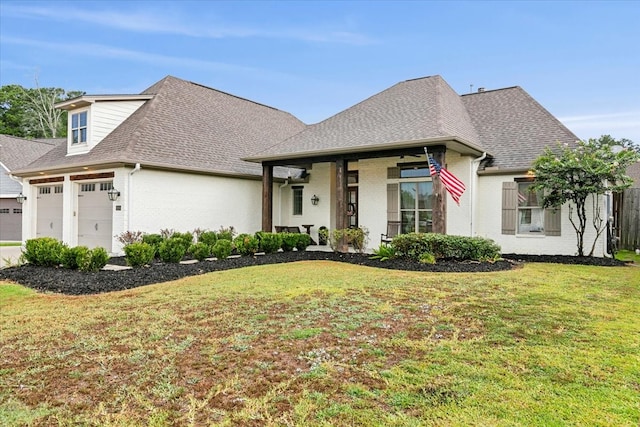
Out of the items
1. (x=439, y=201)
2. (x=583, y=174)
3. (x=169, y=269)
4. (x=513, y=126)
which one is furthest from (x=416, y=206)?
(x=169, y=269)

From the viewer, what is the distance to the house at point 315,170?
40.2ft

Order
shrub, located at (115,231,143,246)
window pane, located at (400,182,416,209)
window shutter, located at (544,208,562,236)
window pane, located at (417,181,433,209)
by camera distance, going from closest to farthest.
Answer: shrub, located at (115,231,143,246) < window shutter, located at (544,208,562,236) < window pane, located at (417,181,433,209) < window pane, located at (400,182,416,209)

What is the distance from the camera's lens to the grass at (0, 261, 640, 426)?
2.79m

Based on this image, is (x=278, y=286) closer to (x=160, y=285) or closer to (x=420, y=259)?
(x=160, y=285)

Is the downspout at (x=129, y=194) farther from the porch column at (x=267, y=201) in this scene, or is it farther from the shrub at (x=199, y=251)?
the porch column at (x=267, y=201)

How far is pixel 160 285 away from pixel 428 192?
29.4 feet

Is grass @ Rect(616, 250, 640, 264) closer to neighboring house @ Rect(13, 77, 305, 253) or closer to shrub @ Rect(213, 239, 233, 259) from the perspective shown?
shrub @ Rect(213, 239, 233, 259)

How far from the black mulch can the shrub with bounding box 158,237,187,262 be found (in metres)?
0.23

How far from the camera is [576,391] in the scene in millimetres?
3035

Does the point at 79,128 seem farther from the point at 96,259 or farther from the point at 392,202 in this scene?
the point at 392,202

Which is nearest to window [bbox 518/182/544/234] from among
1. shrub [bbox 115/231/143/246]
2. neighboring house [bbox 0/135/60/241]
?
shrub [bbox 115/231/143/246]

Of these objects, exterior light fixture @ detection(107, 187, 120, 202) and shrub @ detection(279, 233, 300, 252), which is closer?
exterior light fixture @ detection(107, 187, 120, 202)

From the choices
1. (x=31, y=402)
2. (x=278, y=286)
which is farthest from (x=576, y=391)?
(x=278, y=286)

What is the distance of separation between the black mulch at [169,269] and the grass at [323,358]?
918 mm
